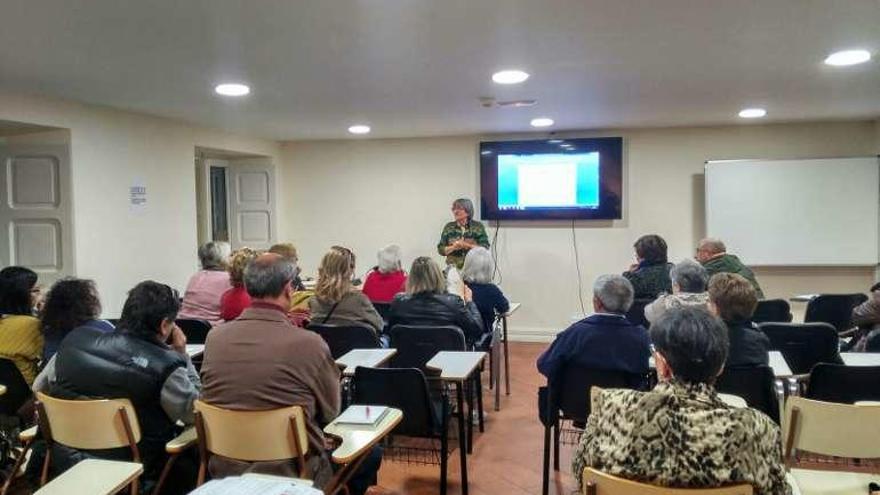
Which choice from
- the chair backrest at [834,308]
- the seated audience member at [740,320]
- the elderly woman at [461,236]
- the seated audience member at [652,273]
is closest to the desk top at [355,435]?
the seated audience member at [740,320]

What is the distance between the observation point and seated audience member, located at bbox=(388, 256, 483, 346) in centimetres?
389

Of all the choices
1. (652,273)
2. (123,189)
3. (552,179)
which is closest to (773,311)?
(652,273)

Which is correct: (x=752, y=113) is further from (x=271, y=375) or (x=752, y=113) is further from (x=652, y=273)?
(x=271, y=375)

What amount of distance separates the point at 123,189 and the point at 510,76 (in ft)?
10.1

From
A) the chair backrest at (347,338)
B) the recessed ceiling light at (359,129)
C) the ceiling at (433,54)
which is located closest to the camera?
the ceiling at (433,54)

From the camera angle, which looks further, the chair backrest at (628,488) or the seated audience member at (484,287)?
the seated audience member at (484,287)

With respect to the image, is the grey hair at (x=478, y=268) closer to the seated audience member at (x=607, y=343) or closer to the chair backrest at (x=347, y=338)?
the chair backrest at (x=347, y=338)

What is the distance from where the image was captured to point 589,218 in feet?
22.5

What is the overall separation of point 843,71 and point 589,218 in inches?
125

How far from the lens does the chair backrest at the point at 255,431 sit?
2057 millimetres

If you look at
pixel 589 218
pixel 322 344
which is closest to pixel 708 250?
pixel 589 218

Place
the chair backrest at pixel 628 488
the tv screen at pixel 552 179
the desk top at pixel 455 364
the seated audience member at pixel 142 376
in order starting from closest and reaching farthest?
the chair backrest at pixel 628 488, the seated audience member at pixel 142 376, the desk top at pixel 455 364, the tv screen at pixel 552 179

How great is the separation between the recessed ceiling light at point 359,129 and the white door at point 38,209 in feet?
8.07

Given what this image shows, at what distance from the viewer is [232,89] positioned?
413 centimetres
